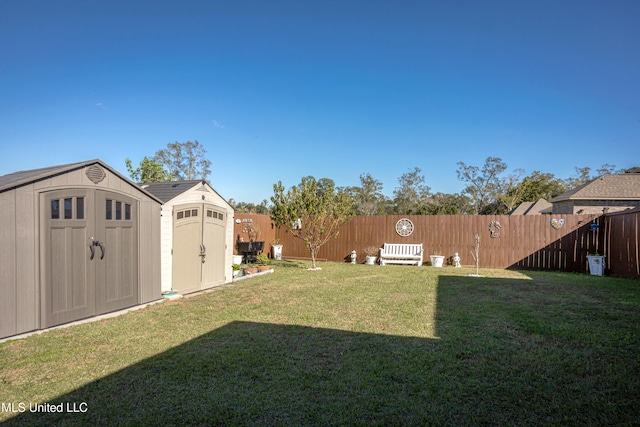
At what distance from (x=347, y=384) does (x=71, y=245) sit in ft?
14.7

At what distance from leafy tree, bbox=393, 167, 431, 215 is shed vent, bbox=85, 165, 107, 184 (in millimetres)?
32608

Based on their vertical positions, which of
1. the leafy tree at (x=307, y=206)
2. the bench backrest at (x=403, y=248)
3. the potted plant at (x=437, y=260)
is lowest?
the potted plant at (x=437, y=260)

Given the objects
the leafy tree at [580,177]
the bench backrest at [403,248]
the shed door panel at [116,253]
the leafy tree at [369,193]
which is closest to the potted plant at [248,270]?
the shed door panel at [116,253]

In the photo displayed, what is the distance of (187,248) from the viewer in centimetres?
728

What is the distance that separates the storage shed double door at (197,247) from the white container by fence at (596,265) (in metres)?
11.5

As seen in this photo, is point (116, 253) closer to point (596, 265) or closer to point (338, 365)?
point (338, 365)

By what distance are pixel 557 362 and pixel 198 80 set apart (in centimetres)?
1384

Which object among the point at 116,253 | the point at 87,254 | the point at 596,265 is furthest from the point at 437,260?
the point at 87,254

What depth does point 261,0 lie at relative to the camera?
10094 millimetres

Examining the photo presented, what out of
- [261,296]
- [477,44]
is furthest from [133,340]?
[477,44]

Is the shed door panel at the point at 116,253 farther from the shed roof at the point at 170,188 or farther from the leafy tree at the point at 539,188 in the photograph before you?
the leafy tree at the point at 539,188

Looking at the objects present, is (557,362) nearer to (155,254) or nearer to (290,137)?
(155,254)

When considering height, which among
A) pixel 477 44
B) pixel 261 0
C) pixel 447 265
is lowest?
pixel 447 265

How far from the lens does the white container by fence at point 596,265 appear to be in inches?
403
